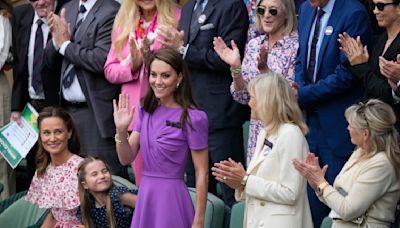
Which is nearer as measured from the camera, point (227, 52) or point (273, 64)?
point (227, 52)

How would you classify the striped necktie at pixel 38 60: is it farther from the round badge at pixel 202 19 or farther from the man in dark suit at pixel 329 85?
the man in dark suit at pixel 329 85

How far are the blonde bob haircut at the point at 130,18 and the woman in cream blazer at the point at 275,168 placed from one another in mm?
1728

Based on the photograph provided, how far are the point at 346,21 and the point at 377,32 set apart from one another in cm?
74

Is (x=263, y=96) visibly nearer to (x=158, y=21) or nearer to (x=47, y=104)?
(x=158, y=21)

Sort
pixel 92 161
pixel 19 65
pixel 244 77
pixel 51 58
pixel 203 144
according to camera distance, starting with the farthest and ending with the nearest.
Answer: pixel 19 65, pixel 51 58, pixel 244 77, pixel 92 161, pixel 203 144

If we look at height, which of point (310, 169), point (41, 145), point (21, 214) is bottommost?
point (21, 214)

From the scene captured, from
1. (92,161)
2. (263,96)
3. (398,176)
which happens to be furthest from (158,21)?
(398,176)

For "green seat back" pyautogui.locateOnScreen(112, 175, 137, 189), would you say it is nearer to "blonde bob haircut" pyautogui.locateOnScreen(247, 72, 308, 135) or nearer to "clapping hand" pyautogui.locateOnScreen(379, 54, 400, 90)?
"blonde bob haircut" pyautogui.locateOnScreen(247, 72, 308, 135)

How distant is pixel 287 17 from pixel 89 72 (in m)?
1.63

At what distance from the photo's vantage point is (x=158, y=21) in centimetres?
725

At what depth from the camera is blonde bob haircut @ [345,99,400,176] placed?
214 inches

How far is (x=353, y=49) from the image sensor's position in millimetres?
6117

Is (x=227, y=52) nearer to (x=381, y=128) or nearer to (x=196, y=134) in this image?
(x=196, y=134)

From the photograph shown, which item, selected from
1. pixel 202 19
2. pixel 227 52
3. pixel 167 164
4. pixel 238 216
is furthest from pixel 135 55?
pixel 238 216
